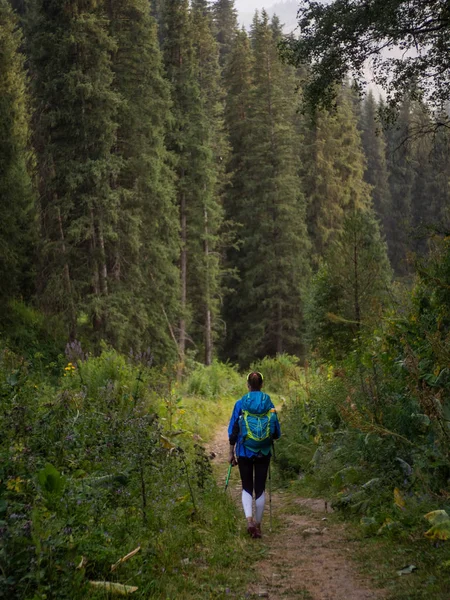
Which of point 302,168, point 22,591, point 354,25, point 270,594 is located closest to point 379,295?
point 354,25

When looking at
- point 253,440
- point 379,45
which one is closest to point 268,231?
point 379,45

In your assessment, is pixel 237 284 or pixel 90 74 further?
pixel 237 284

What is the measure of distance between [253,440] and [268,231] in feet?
86.9

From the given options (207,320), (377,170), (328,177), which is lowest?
(207,320)

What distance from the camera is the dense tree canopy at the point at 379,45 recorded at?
8094 mm

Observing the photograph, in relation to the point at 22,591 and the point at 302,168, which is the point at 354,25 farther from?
the point at 302,168

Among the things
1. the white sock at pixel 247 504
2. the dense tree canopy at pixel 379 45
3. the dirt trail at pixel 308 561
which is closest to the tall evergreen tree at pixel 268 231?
the dense tree canopy at pixel 379 45

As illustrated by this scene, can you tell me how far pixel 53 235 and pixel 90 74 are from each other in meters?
5.12

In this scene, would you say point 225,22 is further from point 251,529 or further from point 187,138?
point 251,529

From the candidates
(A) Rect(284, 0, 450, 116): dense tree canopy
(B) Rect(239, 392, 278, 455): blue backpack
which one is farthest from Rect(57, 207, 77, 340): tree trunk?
(B) Rect(239, 392, 278, 455): blue backpack

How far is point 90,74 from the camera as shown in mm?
17828

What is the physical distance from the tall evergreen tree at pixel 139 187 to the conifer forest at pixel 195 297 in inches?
4.0

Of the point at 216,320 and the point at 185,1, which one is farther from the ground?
the point at 185,1

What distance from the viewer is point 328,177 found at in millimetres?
36219
